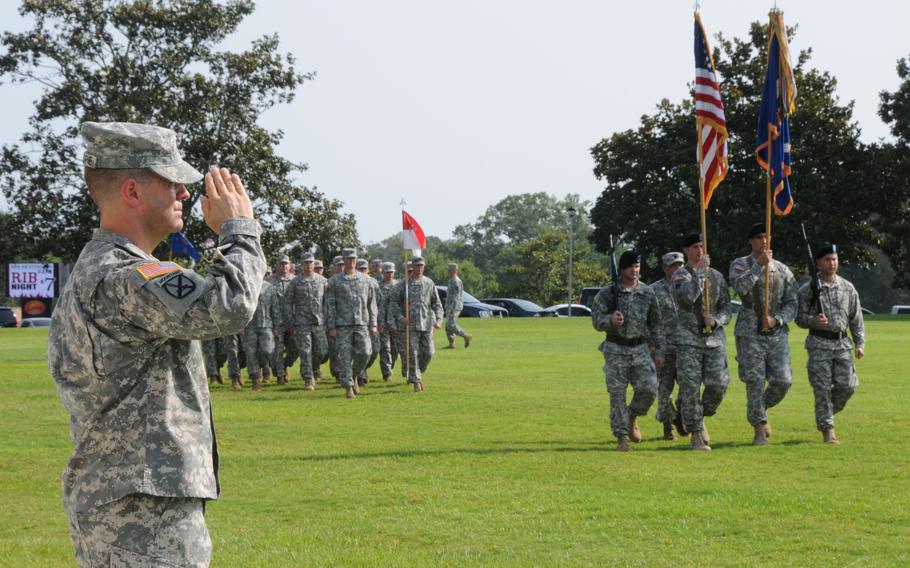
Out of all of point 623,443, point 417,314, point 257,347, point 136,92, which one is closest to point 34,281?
point 136,92

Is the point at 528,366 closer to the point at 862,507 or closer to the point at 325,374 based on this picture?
the point at 325,374

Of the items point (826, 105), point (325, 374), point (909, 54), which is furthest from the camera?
point (909, 54)

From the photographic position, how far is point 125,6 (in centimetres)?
4638

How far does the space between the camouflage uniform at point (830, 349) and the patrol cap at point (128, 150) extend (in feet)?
35.9

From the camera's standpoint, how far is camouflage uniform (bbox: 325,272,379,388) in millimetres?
21141

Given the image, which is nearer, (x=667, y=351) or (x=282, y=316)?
(x=667, y=351)

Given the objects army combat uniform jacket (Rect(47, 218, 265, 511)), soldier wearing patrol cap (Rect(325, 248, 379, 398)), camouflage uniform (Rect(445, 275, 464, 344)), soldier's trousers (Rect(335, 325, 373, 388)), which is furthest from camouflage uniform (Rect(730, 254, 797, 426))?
camouflage uniform (Rect(445, 275, 464, 344))

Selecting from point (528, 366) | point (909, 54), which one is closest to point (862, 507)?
point (528, 366)

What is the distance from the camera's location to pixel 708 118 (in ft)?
47.6

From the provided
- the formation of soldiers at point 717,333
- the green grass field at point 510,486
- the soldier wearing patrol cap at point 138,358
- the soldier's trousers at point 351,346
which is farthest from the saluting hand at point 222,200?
the soldier's trousers at point 351,346

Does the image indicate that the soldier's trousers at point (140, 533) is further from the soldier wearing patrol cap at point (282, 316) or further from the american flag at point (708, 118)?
the soldier wearing patrol cap at point (282, 316)

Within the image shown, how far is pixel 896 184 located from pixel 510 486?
49782 millimetres

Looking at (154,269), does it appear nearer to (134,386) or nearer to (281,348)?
(134,386)

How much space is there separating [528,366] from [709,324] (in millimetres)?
13961
